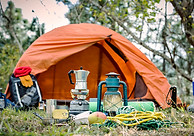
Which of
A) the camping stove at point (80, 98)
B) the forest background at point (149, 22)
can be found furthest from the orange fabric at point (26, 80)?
the camping stove at point (80, 98)

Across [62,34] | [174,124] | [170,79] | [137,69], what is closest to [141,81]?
[137,69]

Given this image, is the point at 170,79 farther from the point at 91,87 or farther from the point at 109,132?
the point at 109,132

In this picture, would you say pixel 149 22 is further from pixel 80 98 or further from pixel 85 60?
pixel 80 98

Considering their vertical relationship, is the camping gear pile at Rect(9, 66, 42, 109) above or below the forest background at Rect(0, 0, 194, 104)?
below

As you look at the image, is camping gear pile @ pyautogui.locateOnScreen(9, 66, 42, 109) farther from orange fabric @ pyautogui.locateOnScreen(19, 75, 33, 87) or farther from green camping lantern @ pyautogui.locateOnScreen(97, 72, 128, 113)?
green camping lantern @ pyautogui.locateOnScreen(97, 72, 128, 113)

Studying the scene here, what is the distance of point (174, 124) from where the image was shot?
5.57 feet

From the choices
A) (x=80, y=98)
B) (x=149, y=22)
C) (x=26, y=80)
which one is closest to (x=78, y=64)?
(x=26, y=80)

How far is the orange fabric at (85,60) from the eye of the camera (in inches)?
151

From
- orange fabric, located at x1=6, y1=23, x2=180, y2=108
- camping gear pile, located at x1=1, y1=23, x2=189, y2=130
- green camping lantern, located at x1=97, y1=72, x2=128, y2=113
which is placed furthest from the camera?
orange fabric, located at x1=6, y1=23, x2=180, y2=108

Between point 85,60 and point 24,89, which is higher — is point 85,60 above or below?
above

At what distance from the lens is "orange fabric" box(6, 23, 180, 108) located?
12.5ft

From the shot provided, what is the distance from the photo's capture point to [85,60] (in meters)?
4.70

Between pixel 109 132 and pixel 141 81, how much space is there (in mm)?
2572

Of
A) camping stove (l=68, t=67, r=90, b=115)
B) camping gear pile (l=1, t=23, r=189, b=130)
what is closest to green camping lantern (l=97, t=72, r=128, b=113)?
camping stove (l=68, t=67, r=90, b=115)
